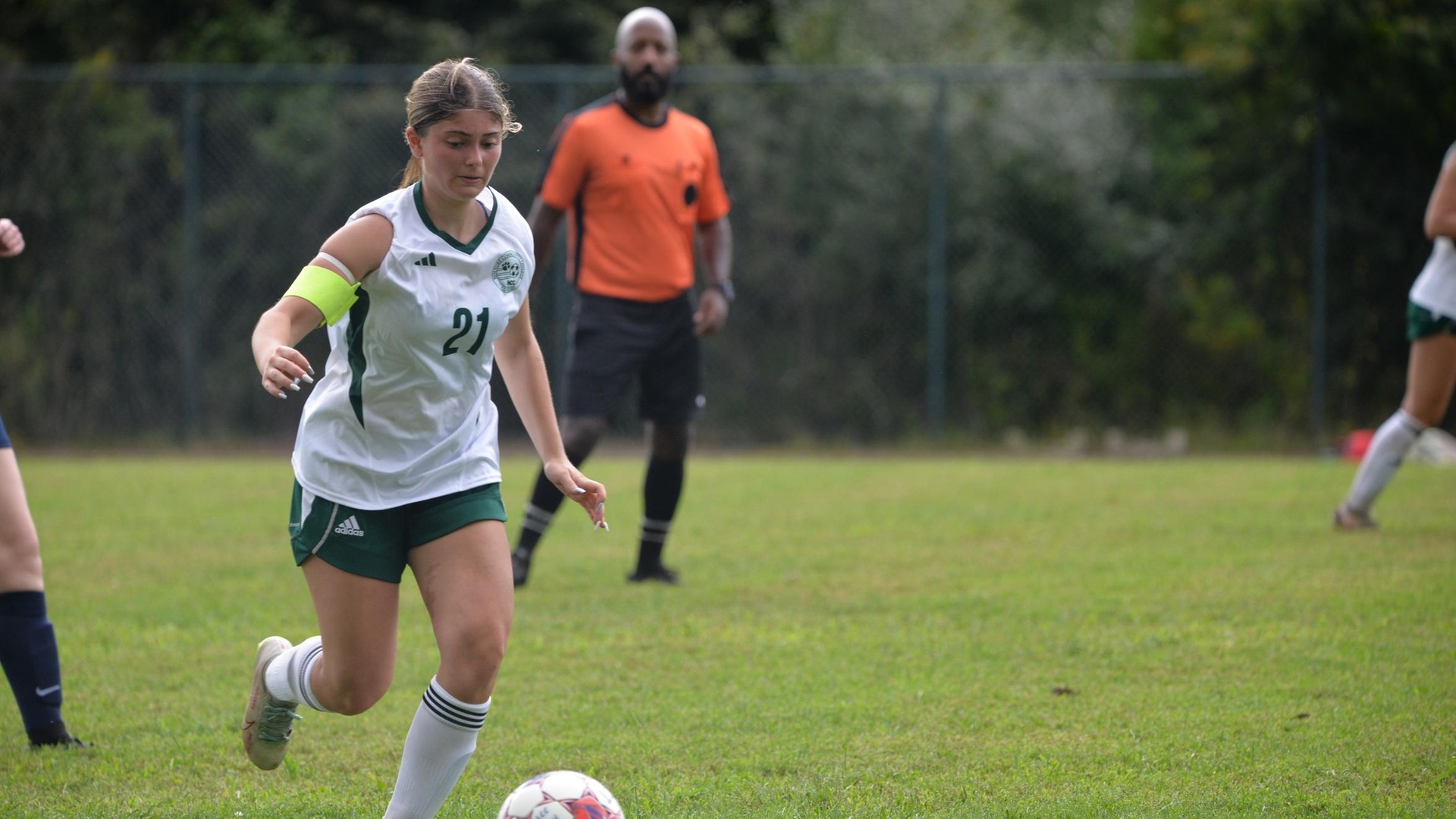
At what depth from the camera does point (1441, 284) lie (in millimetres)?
7246

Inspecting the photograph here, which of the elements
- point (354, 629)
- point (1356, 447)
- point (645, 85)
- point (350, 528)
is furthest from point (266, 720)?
point (1356, 447)

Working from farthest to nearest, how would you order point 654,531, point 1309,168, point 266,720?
point 1309,168
point 654,531
point 266,720

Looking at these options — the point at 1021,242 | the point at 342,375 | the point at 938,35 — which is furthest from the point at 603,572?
the point at 938,35

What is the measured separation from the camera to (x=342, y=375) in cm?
347

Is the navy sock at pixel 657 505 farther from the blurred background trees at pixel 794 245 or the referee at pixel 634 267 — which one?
the blurred background trees at pixel 794 245

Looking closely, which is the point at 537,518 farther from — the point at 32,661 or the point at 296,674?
the point at 296,674

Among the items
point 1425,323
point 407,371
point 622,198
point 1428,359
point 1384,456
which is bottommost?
point 1384,456

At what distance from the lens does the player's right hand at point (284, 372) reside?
2.86 meters

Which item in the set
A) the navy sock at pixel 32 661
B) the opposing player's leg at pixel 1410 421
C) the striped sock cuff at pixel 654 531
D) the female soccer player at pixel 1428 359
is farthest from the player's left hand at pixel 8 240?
Result: the opposing player's leg at pixel 1410 421

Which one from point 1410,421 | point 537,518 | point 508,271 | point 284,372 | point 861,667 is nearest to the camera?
point 284,372

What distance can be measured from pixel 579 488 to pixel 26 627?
1.86 m

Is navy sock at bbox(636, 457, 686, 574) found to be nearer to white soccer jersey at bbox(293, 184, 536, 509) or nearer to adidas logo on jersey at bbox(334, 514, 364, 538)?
white soccer jersey at bbox(293, 184, 536, 509)

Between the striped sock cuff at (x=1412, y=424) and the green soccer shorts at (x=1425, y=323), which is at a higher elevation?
the green soccer shorts at (x=1425, y=323)

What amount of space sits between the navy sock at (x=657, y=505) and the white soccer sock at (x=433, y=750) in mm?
3444
